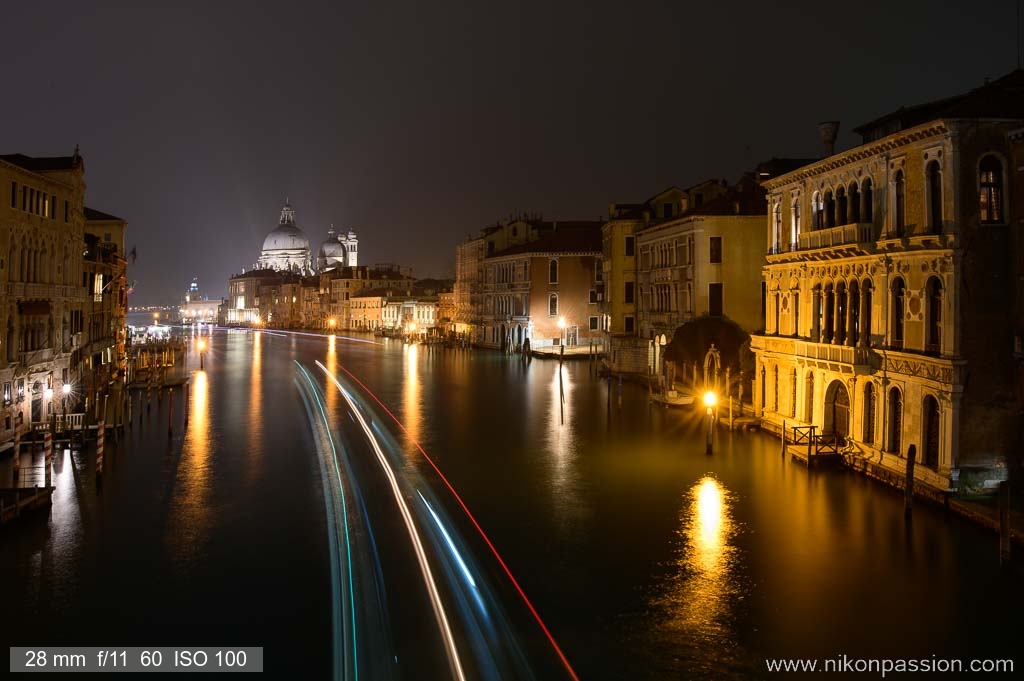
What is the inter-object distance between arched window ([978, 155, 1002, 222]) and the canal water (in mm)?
6547

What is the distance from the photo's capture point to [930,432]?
19.5 meters

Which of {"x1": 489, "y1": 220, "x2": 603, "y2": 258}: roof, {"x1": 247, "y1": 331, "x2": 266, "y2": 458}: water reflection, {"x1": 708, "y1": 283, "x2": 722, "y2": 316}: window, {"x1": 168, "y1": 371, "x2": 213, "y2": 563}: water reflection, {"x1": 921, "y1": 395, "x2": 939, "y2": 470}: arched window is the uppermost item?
{"x1": 489, "y1": 220, "x2": 603, "y2": 258}: roof

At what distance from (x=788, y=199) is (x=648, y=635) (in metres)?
18.8

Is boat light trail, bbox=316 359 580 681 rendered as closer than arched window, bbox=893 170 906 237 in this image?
Yes

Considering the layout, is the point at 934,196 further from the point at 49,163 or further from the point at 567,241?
the point at 567,241

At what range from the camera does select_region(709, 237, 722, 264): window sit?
37.7m

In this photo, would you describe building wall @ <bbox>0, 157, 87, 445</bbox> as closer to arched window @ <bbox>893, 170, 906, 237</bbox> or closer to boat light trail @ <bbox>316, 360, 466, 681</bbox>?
boat light trail @ <bbox>316, 360, 466, 681</bbox>

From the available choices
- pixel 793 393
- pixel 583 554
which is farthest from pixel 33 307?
pixel 793 393

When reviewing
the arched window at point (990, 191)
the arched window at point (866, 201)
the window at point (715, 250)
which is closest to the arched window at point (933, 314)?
the arched window at point (990, 191)

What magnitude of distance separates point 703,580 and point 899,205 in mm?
11361

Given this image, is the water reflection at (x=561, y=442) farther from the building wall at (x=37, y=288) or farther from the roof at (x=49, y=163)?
the roof at (x=49, y=163)

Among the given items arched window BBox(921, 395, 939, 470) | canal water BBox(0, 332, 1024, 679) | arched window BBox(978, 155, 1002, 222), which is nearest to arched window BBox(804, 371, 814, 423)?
canal water BBox(0, 332, 1024, 679)

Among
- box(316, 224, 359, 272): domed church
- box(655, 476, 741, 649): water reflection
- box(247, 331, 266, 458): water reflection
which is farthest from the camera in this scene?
box(316, 224, 359, 272): domed church

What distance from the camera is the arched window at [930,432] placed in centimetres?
1930
